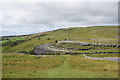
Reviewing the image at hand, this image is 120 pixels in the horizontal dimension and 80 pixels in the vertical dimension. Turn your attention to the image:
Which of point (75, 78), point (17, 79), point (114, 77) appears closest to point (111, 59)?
point (114, 77)

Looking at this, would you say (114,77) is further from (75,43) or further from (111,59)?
(75,43)

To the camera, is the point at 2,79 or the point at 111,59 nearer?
the point at 2,79

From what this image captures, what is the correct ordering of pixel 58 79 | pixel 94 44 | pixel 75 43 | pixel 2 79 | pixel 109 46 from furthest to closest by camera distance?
pixel 75 43 → pixel 94 44 → pixel 109 46 → pixel 2 79 → pixel 58 79

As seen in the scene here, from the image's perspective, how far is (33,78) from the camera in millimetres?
26281

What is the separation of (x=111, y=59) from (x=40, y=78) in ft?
97.9

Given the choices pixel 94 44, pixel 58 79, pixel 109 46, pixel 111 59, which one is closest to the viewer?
pixel 58 79

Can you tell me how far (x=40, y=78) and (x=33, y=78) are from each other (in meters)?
1.28

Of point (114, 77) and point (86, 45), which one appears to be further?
point (86, 45)

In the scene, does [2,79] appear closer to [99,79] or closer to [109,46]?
[99,79]

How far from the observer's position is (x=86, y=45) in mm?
91312

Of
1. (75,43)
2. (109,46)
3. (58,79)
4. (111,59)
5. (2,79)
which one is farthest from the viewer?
(75,43)

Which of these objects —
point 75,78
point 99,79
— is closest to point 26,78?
point 75,78

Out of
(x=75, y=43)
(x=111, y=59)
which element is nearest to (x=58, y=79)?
(x=111, y=59)

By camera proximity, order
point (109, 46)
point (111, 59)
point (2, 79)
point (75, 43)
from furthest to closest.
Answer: point (75, 43) < point (109, 46) < point (111, 59) < point (2, 79)
